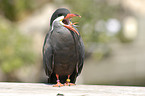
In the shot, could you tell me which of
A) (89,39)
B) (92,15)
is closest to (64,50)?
(89,39)

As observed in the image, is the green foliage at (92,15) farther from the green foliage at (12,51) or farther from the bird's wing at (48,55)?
the bird's wing at (48,55)

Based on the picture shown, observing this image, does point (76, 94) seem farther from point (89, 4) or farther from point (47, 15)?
point (47, 15)

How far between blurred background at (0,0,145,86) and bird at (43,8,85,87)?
20.2 ft

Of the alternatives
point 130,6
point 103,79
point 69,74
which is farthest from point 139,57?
point 69,74

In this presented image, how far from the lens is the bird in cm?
277

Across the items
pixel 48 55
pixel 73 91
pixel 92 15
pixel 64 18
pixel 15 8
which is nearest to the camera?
pixel 73 91

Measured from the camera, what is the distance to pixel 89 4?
1139 cm

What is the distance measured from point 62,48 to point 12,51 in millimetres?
7033

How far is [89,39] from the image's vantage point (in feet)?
36.6

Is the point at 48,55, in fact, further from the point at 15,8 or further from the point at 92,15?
the point at 15,8

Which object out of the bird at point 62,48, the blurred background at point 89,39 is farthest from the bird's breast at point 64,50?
the blurred background at point 89,39

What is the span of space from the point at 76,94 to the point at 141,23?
630 inches

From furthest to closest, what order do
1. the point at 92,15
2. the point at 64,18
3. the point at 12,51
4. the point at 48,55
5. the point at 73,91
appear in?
1. the point at 92,15
2. the point at 12,51
3. the point at 48,55
4. the point at 64,18
5. the point at 73,91

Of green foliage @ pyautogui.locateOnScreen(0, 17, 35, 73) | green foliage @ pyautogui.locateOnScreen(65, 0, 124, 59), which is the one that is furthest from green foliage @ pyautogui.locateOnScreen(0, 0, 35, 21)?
green foliage @ pyautogui.locateOnScreen(0, 17, 35, 73)
